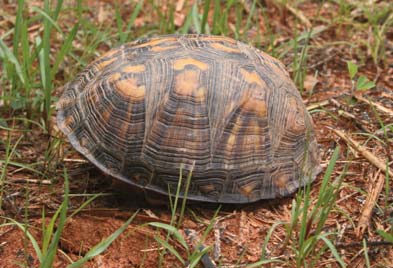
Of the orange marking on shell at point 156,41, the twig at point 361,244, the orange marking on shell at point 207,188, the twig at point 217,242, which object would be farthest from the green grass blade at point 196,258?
the orange marking on shell at point 156,41

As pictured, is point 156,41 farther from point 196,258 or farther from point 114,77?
point 196,258

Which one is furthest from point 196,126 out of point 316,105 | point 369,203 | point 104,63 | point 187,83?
point 316,105

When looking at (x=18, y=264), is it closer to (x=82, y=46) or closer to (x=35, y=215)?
(x=35, y=215)

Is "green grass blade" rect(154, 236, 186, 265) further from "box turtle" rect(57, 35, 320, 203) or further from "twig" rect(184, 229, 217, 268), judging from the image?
"box turtle" rect(57, 35, 320, 203)

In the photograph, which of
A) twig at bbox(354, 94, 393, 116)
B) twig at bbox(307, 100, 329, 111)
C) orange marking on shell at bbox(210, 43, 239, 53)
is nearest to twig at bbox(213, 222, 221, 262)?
orange marking on shell at bbox(210, 43, 239, 53)

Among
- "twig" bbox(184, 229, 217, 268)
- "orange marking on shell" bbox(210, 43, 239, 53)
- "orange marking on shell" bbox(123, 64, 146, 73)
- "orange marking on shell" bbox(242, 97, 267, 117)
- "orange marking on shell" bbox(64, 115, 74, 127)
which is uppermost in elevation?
"orange marking on shell" bbox(210, 43, 239, 53)

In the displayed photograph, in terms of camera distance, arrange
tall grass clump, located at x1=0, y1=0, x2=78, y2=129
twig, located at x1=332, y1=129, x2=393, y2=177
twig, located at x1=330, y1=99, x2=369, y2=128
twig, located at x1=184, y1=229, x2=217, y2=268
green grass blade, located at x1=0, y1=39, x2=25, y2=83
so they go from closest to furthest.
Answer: twig, located at x1=184, y1=229, x2=217, y2=268
twig, located at x1=332, y1=129, x2=393, y2=177
tall grass clump, located at x1=0, y1=0, x2=78, y2=129
green grass blade, located at x1=0, y1=39, x2=25, y2=83
twig, located at x1=330, y1=99, x2=369, y2=128

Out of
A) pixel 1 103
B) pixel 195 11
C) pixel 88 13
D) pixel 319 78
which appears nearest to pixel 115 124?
pixel 1 103
